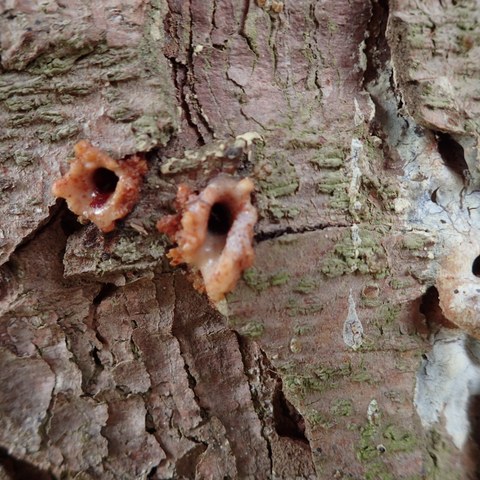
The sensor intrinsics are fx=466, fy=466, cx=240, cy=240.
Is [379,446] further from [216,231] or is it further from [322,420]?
[216,231]

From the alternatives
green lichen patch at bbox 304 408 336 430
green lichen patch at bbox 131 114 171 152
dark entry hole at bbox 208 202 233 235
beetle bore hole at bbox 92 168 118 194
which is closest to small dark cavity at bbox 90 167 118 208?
beetle bore hole at bbox 92 168 118 194

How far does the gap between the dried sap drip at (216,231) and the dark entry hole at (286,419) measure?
0.55m

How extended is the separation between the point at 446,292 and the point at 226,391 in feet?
2.38

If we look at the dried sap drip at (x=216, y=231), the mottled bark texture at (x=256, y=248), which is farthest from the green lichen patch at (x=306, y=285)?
the dried sap drip at (x=216, y=231)

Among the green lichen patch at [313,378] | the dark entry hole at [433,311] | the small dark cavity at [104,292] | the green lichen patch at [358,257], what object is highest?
the green lichen patch at [358,257]

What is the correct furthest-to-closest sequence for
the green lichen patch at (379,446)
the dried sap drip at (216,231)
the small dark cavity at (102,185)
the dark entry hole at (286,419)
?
1. the dark entry hole at (286,419)
2. the green lichen patch at (379,446)
3. the small dark cavity at (102,185)
4. the dried sap drip at (216,231)

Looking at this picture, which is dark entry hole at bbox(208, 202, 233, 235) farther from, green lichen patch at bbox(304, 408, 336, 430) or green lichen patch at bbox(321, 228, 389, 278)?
green lichen patch at bbox(304, 408, 336, 430)

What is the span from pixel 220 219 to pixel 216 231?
0.14ft

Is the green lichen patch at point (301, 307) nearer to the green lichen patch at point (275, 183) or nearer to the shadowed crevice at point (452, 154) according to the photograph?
the green lichen patch at point (275, 183)

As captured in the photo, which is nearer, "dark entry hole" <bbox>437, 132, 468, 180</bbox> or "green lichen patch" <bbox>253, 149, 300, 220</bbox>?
"green lichen patch" <bbox>253, 149, 300, 220</bbox>

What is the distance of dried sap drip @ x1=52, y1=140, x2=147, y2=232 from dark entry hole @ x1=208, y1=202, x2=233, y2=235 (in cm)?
20

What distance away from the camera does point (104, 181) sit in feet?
3.97

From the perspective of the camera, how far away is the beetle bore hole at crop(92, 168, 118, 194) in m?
1.19

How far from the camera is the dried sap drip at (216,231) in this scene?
1069mm
